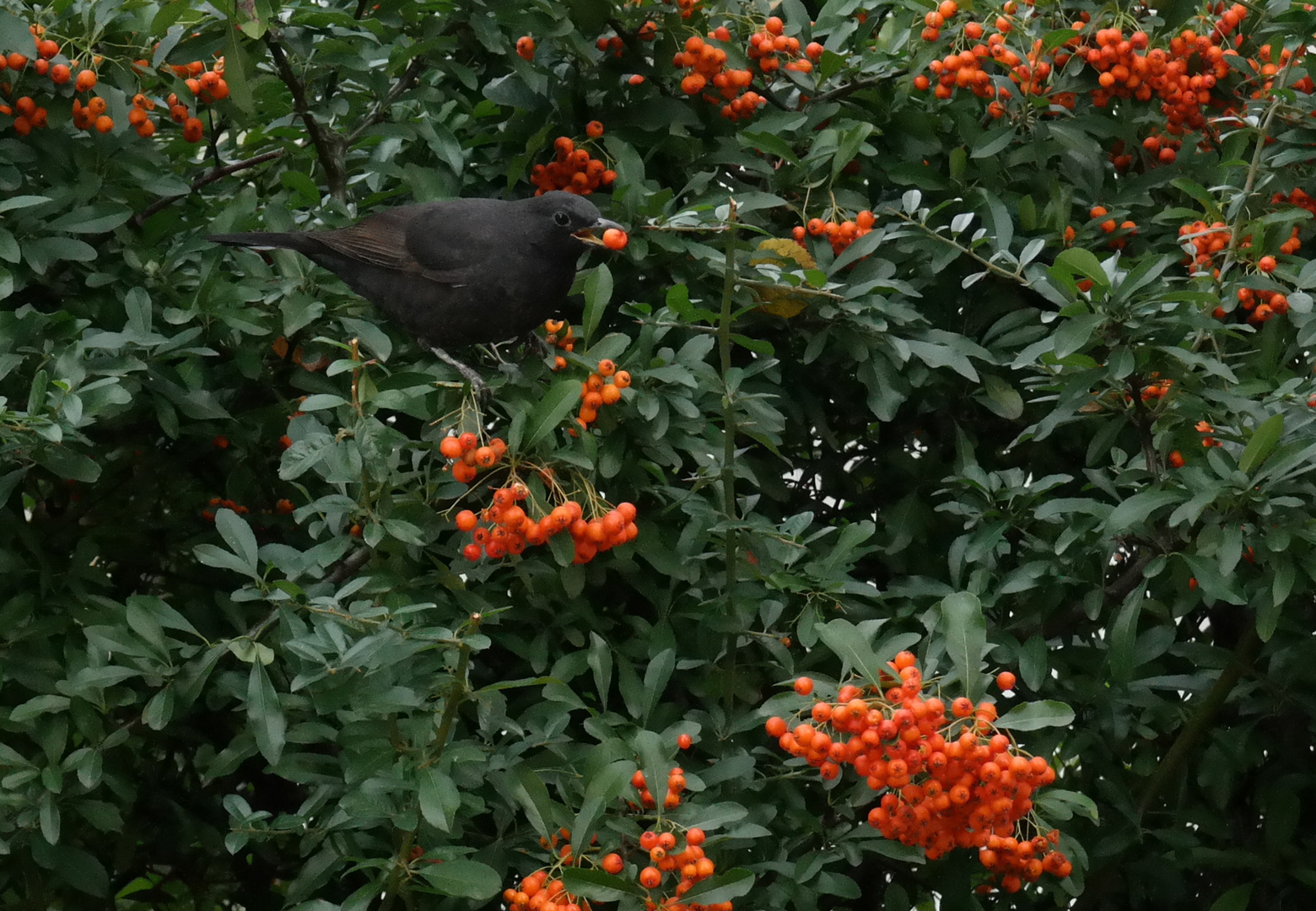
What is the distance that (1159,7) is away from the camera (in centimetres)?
329

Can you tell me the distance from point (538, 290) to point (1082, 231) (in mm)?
1226

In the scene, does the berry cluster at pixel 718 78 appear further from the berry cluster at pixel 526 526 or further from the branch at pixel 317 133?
the berry cluster at pixel 526 526

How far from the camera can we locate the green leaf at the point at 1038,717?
2.30 m

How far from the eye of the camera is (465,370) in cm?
287

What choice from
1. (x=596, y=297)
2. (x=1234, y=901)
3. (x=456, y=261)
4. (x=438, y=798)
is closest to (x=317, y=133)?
(x=456, y=261)

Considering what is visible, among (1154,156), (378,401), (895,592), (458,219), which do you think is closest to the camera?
(378,401)

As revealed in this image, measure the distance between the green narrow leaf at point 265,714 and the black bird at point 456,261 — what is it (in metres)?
0.87

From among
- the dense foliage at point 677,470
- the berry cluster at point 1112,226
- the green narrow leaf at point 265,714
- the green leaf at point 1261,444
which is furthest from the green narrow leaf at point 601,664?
the berry cluster at point 1112,226

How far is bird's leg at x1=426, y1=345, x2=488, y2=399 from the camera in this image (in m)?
2.67

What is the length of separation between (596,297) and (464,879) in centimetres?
107

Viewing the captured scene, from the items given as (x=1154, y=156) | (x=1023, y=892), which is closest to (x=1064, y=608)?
(x=1023, y=892)

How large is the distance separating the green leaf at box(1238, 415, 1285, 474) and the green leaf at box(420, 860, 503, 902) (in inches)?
55.8

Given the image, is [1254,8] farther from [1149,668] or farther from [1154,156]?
[1149,668]

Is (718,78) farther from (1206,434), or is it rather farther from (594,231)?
(1206,434)
